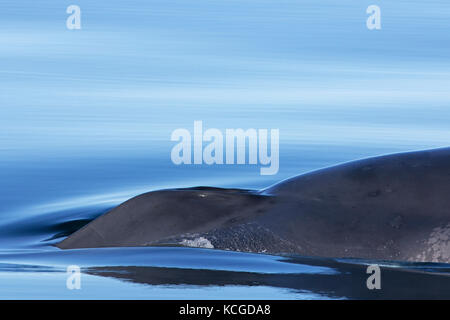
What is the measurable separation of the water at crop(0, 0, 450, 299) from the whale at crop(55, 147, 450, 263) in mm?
173

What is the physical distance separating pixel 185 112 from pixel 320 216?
9633mm

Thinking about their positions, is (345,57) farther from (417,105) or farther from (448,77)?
(417,105)

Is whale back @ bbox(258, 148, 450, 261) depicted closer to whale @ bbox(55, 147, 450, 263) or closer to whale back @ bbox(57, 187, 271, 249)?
whale @ bbox(55, 147, 450, 263)

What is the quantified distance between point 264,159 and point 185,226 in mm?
6820

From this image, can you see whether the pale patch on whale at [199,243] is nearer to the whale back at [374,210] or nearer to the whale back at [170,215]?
the whale back at [170,215]

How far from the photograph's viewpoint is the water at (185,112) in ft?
25.6

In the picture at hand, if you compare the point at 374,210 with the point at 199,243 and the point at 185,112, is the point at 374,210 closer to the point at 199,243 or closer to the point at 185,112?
the point at 199,243

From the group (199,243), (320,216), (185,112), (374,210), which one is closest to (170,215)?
(199,243)

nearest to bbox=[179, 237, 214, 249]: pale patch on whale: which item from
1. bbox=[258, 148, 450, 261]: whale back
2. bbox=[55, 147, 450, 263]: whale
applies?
bbox=[55, 147, 450, 263]: whale

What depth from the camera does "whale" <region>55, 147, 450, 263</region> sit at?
805cm

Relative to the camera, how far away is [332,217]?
826cm

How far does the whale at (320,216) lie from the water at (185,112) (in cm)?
17

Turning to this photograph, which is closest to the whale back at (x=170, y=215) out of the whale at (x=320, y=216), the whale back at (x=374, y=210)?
the whale at (x=320, y=216)

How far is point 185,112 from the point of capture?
58.3 ft
